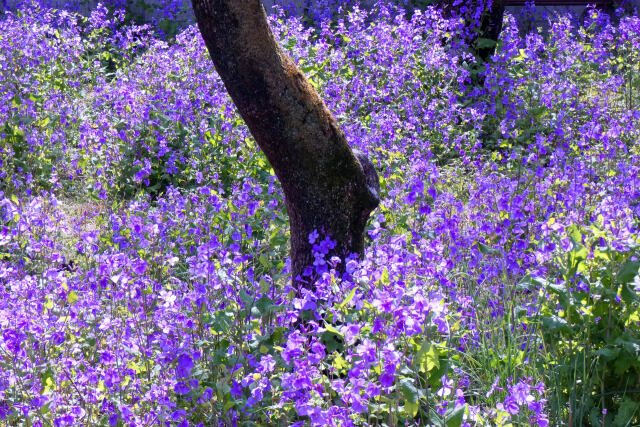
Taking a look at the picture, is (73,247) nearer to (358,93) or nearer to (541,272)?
(358,93)

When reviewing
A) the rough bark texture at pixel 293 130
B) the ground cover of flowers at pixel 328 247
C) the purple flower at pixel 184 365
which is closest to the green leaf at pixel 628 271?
the ground cover of flowers at pixel 328 247

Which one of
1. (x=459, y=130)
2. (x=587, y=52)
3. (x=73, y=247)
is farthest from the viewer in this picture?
(x=587, y=52)

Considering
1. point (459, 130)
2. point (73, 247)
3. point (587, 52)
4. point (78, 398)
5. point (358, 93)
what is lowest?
point (78, 398)

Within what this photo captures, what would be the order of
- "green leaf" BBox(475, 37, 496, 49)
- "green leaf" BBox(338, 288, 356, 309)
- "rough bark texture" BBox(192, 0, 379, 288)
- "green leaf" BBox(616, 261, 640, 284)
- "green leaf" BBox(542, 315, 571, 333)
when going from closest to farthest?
"green leaf" BBox(338, 288, 356, 309) → "green leaf" BBox(616, 261, 640, 284) → "green leaf" BBox(542, 315, 571, 333) → "rough bark texture" BBox(192, 0, 379, 288) → "green leaf" BBox(475, 37, 496, 49)

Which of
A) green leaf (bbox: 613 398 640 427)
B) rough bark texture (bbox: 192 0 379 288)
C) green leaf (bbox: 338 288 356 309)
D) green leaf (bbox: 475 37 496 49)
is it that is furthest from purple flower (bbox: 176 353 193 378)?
green leaf (bbox: 475 37 496 49)

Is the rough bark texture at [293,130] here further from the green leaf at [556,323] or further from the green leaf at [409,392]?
the green leaf at [409,392]

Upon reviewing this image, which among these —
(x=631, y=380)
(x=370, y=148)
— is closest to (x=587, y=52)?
(x=370, y=148)

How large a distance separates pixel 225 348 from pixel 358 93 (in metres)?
3.62

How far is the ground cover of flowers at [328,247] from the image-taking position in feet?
8.84

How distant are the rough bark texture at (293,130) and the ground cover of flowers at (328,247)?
18 cm

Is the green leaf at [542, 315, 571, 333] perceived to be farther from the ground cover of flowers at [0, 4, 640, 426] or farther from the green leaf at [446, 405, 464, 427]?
the green leaf at [446, 405, 464, 427]

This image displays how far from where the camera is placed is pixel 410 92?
646 centimetres

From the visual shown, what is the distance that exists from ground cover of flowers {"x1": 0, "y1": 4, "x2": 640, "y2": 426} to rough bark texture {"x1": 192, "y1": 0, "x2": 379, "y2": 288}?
0.60ft

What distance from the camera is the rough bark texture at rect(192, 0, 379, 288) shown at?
324cm
